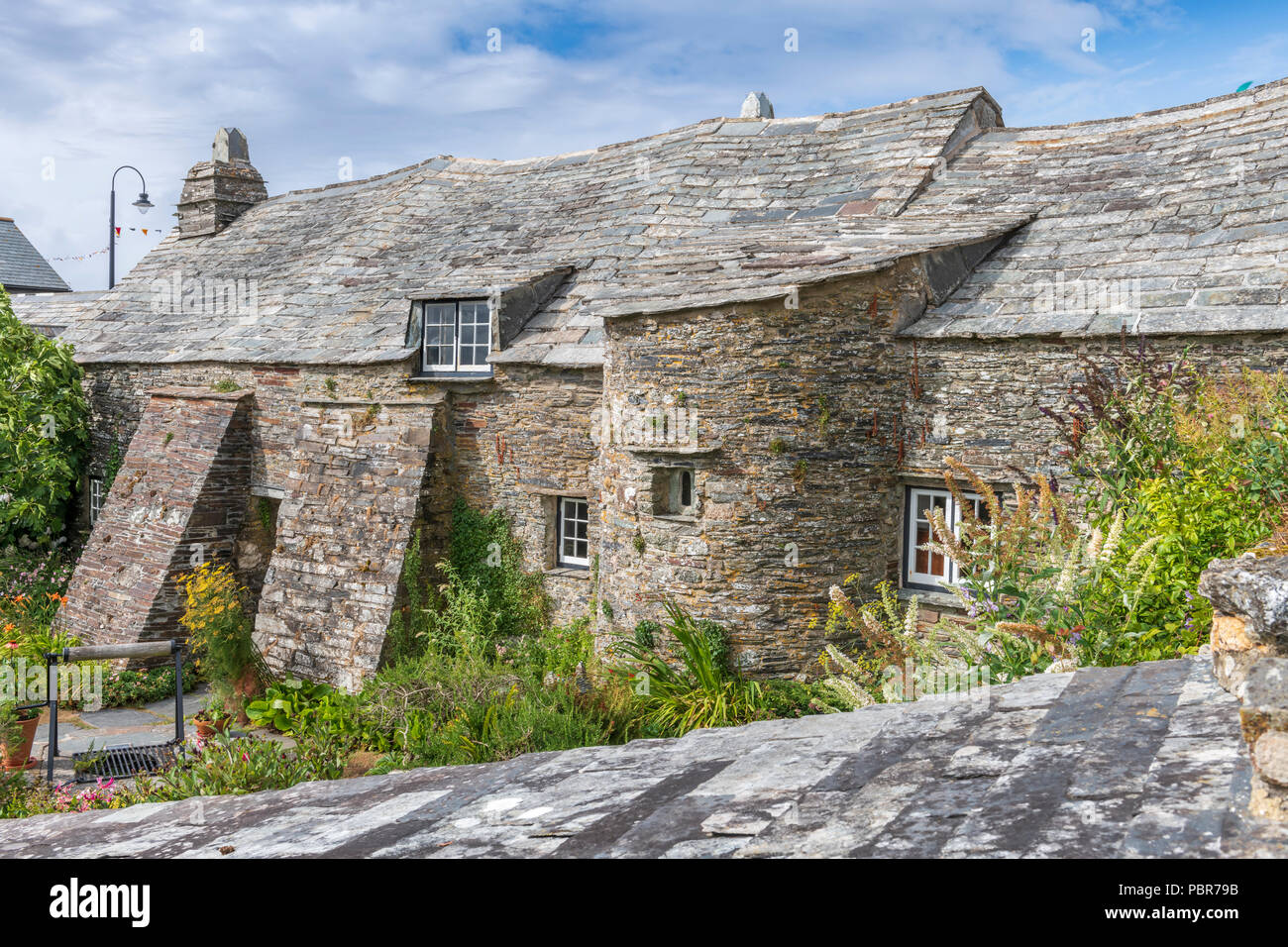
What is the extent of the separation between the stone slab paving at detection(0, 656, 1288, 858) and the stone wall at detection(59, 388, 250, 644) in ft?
40.1

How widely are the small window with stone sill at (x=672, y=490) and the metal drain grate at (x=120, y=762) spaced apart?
220 inches

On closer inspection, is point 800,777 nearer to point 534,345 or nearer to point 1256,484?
point 1256,484

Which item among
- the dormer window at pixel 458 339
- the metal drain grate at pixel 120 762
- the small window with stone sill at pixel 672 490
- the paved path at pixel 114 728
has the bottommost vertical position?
the paved path at pixel 114 728

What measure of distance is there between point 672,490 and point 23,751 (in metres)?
7.74

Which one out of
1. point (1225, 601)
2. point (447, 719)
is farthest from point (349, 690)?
point (1225, 601)

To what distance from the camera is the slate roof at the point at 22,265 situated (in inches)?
1409

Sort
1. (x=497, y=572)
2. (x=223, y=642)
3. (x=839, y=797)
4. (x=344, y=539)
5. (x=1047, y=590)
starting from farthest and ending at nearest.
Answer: (x=344, y=539)
(x=497, y=572)
(x=223, y=642)
(x=1047, y=590)
(x=839, y=797)

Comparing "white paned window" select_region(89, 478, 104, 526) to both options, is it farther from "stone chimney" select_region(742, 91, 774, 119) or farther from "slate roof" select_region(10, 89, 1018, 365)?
"stone chimney" select_region(742, 91, 774, 119)

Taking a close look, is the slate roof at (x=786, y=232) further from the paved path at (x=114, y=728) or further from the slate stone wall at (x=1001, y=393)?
the paved path at (x=114, y=728)

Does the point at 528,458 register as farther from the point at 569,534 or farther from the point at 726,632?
the point at 726,632

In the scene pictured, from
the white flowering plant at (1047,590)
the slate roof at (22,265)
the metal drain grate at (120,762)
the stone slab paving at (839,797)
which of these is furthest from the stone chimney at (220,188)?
the stone slab paving at (839,797)

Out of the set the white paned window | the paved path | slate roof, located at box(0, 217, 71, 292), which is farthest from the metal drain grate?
slate roof, located at box(0, 217, 71, 292)

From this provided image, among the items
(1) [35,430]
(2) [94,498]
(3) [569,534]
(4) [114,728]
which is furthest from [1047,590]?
(2) [94,498]

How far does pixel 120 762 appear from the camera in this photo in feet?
36.1
